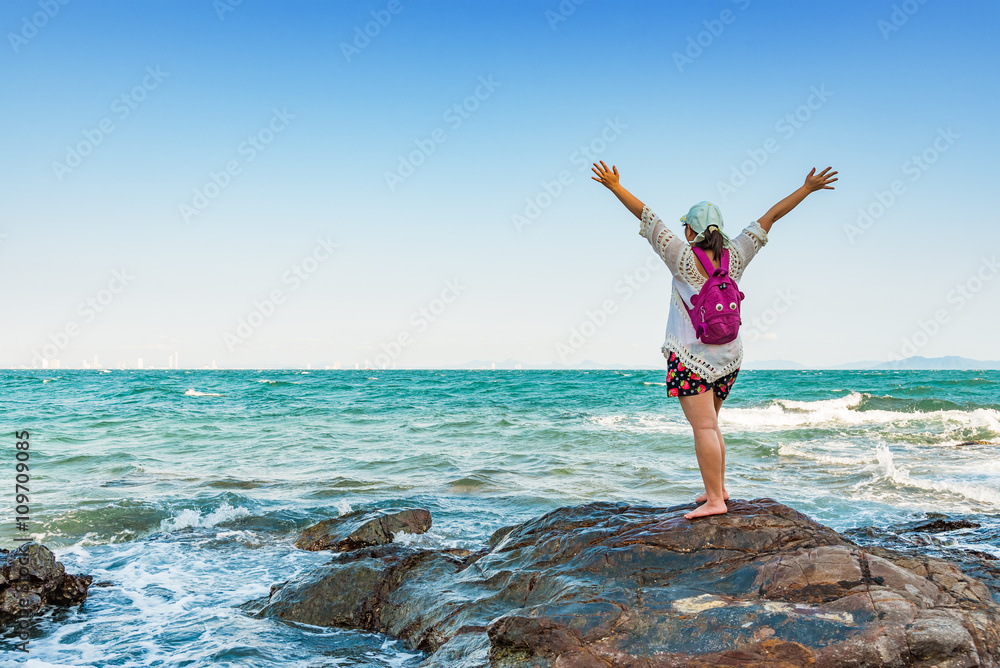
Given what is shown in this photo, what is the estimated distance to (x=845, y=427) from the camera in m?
19.8

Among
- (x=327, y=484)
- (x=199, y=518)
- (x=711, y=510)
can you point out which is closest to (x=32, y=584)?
(x=199, y=518)

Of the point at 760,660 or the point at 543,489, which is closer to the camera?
the point at 760,660

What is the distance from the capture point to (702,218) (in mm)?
4273

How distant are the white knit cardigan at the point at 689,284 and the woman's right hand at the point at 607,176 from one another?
0.25 metres

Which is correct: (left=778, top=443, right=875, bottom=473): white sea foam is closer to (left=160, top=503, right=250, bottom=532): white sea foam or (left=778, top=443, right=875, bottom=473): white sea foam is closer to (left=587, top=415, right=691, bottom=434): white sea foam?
(left=587, top=415, right=691, bottom=434): white sea foam

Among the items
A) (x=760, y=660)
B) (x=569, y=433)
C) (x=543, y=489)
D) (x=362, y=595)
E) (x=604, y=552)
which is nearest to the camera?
(x=760, y=660)

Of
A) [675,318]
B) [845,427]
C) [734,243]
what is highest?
[734,243]

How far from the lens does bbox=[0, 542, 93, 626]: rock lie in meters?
5.14

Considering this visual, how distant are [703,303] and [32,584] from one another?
211 inches

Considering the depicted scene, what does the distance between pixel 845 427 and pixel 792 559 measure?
18.0 meters

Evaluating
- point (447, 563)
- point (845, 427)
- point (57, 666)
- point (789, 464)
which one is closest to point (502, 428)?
point (789, 464)

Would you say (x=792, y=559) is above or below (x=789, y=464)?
above

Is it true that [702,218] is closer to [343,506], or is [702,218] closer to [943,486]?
[343,506]

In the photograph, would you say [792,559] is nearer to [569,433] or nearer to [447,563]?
[447,563]
